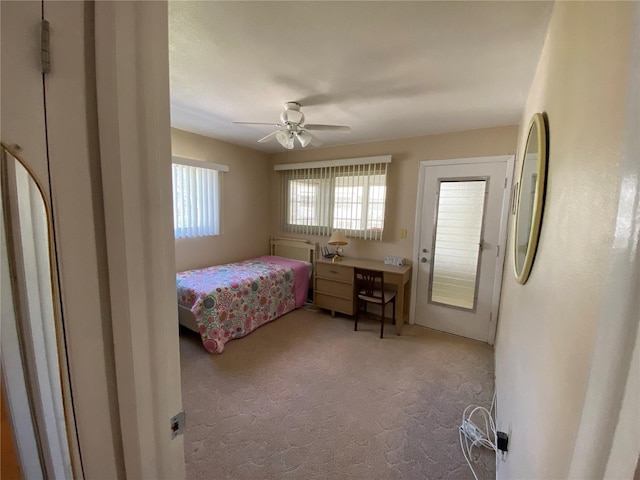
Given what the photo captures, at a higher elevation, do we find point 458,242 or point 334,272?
point 458,242

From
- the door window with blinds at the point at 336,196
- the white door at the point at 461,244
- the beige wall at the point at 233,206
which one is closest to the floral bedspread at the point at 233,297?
the beige wall at the point at 233,206

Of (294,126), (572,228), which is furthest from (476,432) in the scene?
(294,126)

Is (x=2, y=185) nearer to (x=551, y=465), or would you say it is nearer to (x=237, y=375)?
(x=551, y=465)

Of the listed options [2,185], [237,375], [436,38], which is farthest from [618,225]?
[237,375]

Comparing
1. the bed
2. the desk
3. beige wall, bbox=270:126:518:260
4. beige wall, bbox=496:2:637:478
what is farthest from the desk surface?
beige wall, bbox=496:2:637:478

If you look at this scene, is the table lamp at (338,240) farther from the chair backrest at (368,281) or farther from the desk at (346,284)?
the chair backrest at (368,281)

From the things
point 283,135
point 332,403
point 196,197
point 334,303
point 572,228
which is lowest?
point 332,403

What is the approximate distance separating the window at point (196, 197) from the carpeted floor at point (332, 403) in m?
1.38

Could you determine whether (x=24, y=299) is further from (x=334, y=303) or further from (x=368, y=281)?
(x=334, y=303)

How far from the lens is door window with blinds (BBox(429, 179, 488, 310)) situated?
2.93m

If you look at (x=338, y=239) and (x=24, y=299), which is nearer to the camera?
(x=24, y=299)

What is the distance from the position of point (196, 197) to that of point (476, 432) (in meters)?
3.77

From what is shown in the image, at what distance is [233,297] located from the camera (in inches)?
111

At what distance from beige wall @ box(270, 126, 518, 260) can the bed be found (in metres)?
0.78
